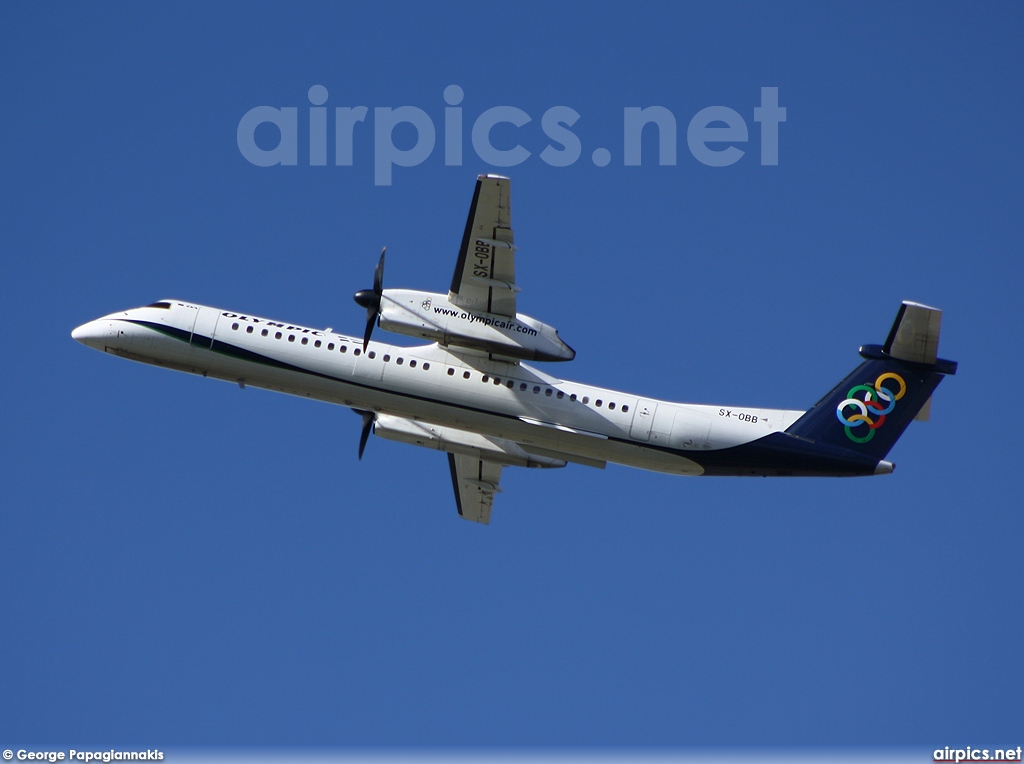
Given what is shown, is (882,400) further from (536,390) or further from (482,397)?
(482,397)

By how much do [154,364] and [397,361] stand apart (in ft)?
21.1

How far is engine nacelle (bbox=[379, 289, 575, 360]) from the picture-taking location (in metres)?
31.7

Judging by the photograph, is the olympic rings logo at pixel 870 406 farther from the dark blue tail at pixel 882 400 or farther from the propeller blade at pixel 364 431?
the propeller blade at pixel 364 431

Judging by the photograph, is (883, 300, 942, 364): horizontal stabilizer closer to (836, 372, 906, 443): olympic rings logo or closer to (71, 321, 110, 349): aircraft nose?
(836, 372, 906, 443): olympic rings logo

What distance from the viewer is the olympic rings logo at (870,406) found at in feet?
106

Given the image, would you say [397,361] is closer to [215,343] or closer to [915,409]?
[215,343]

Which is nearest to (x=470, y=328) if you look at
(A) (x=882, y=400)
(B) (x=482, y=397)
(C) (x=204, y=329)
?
(B) (x=482, y=397)

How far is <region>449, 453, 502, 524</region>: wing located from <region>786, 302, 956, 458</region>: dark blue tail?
907 centimetres

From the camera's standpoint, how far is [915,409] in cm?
3222

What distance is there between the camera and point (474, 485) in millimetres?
37562

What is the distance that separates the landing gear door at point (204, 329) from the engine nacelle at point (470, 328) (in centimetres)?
459

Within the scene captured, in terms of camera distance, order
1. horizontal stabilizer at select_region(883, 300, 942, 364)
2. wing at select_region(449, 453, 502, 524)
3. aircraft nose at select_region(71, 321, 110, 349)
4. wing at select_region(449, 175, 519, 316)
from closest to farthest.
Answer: wing at select_region(449, 175, 519, 316), horizontal stabilizer at select_region(883, 300, 942, 364), aircraft nose at select_region(71, 321, 110, 349), wing at select_region(449, 453, 502, 524)

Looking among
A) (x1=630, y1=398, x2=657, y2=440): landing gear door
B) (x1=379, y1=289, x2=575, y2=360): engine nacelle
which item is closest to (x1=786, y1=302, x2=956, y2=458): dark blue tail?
(x1=630, y1=398, x2=657, y2=440): landing gear door

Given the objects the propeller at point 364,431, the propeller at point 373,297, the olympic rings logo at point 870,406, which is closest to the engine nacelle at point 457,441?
the propeller at point 364,431
